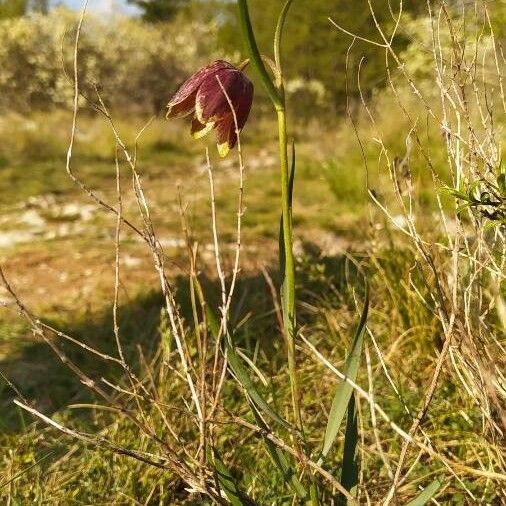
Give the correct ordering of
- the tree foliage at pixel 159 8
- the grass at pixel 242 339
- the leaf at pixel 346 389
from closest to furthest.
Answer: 1. the leaf at pixel 346 389
2. the grass at pixel 242 339
3. the tree foliage at pixel 159 8

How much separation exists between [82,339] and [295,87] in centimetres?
888

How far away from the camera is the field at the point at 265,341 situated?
999mm

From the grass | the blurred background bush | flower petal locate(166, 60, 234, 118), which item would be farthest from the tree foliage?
flower petal locate(166, 60, 234, 118)

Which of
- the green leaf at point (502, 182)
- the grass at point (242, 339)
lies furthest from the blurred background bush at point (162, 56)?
the green leaf at point (502, 182)

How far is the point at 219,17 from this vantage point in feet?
58.6

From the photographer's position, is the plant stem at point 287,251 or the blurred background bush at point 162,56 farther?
the blurred background bush at point 162,56

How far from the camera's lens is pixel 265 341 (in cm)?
218

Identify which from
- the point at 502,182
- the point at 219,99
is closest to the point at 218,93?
the point at 219,99

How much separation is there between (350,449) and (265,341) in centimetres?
115

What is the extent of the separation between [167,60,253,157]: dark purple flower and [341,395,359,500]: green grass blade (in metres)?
0.41

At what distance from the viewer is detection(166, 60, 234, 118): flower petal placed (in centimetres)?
102

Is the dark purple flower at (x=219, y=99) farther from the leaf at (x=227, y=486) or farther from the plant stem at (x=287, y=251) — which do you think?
the leaf at (x=227, y=486)

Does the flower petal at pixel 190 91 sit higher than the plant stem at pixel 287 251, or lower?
higher

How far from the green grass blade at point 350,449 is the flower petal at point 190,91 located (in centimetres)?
48
